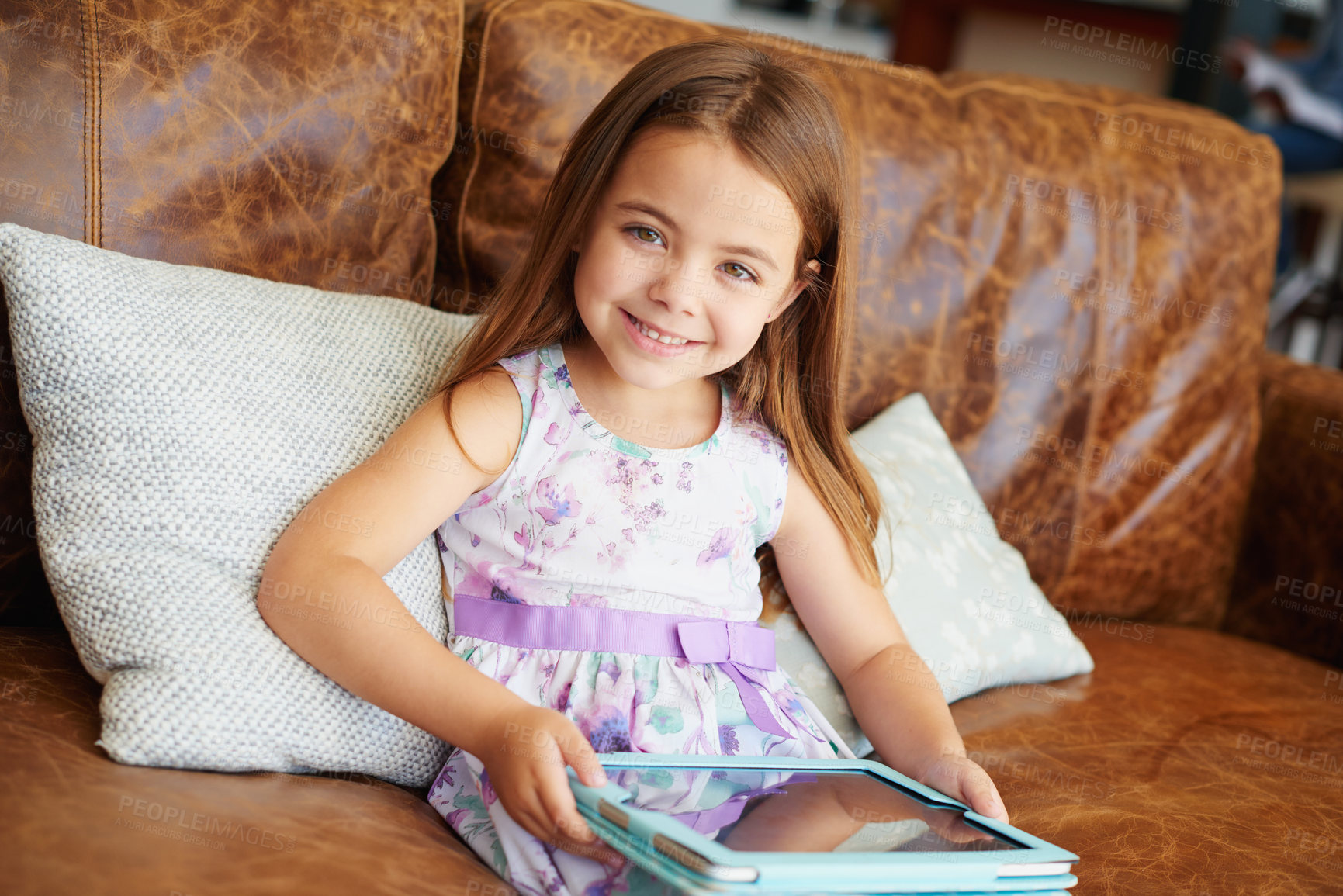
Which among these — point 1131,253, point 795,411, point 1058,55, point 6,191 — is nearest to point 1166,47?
point 1058,55

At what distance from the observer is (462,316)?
122 centimetres

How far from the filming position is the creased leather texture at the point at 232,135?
105cm

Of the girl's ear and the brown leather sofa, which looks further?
the girl's ear

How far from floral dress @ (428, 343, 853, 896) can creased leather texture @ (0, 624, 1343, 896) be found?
0.54ft

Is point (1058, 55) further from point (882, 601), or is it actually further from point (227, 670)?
point (227, 670)

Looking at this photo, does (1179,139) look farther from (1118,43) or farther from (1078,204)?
(1118,43)

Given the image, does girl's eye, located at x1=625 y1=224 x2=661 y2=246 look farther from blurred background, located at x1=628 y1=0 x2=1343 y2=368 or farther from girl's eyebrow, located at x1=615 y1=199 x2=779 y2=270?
blurred background, located at x1=628 y1=0 x2=1343 y2=368

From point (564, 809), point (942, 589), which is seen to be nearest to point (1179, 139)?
point (942, 589)

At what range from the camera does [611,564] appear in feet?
3.47

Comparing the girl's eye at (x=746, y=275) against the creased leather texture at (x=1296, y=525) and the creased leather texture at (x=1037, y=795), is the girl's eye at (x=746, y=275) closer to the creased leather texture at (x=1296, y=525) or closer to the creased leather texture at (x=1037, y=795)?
the creased leather texture at (x=1037, y=795)

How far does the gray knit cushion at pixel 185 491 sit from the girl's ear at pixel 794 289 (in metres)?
0.38

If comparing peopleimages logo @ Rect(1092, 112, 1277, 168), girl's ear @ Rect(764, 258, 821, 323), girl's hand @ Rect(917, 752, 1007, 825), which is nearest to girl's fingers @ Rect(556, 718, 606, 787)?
girl's hand @ Rect(917, 752, 1007, 825)

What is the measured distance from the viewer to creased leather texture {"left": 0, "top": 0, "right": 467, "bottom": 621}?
3.44ft

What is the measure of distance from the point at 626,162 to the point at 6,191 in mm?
551
